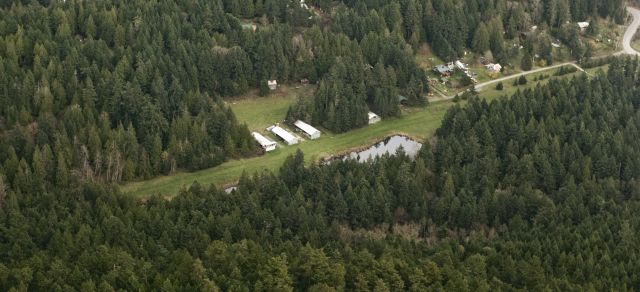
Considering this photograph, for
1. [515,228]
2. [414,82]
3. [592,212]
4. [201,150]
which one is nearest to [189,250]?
[201,150]

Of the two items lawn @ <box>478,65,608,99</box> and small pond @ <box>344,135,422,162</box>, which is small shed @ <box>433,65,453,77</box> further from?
small pond @ <box>344,135,422,162</box>

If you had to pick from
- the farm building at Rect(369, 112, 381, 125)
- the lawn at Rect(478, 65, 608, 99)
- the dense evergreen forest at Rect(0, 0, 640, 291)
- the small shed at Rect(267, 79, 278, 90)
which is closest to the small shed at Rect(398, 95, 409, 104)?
the dense evergreen forest at Rect(0, 0, 640, 291)

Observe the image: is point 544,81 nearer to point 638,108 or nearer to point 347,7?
point 638,108

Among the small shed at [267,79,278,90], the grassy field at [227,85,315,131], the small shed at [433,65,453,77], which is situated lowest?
the small shed at [433,65,453,77]

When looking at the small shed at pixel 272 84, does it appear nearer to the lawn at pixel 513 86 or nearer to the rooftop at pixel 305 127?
the rooftop at pixel 305 127

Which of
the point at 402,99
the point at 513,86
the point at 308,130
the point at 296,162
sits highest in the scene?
the point at 296,162

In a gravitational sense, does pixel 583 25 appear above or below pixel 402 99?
below

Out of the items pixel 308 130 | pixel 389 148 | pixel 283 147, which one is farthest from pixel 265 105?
pixel 389 148

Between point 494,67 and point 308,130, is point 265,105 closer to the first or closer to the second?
point 308,130
